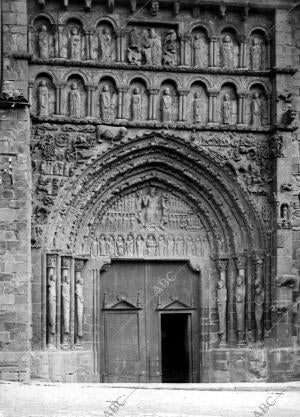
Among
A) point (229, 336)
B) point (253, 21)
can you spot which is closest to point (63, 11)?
point (253, 21)

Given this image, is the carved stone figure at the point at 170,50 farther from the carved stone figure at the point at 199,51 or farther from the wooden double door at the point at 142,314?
the wooden double door at the point at 142,314

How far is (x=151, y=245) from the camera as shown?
19.5 m

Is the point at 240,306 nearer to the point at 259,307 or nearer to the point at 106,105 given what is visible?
the point at 259,307

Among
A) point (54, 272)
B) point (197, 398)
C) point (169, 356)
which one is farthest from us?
point (169, 356)

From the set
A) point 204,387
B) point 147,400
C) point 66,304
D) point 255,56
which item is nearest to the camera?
point 147,400

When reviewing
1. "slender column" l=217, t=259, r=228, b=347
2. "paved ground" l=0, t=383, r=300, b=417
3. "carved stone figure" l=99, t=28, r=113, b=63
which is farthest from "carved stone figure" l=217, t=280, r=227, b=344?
"carved stone figure" l=99, t=28, r=113, b=63

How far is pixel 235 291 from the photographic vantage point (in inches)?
768

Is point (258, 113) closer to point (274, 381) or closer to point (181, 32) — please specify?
point (181, 32)

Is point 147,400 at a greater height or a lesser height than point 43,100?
lesser

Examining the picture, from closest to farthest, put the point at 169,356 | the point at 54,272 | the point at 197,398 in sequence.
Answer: the point at 197,398
the point at 54,272
the point at 169,356

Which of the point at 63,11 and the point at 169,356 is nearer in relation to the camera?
the point at 63,11

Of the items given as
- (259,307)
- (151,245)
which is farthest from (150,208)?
(259,307)

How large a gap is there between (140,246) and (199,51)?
11.9 feet

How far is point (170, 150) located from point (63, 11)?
3.05m
